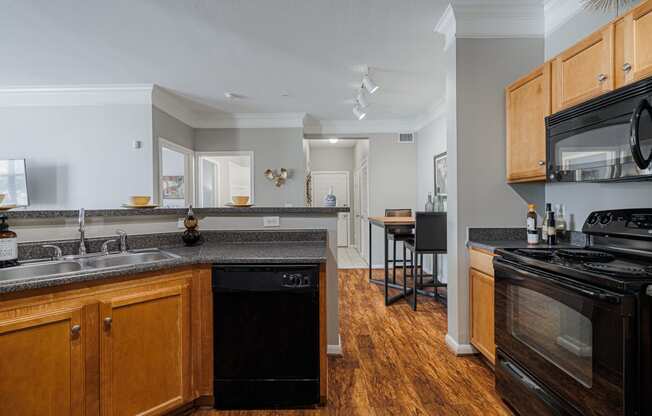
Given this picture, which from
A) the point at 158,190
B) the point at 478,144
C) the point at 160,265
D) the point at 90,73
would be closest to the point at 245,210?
the point at 160,265

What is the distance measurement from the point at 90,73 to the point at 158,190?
1.48 meters

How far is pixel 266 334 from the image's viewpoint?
177cm

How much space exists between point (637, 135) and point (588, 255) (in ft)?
1.90

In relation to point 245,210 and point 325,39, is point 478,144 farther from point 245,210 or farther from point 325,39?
point 245,210

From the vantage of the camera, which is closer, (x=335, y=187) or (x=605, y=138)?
(x=605, y=138)

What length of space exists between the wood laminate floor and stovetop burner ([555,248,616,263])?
0.95 meters

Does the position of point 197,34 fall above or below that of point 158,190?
above

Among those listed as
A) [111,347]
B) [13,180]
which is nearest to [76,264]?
[111,347]

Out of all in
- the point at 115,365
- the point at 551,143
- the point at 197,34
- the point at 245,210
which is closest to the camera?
the point at 115,365

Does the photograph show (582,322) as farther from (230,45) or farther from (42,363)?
(230,45)

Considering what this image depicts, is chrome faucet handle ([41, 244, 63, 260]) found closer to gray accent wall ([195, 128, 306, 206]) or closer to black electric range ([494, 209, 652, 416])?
black electric range ([494, 209, 652, 416])

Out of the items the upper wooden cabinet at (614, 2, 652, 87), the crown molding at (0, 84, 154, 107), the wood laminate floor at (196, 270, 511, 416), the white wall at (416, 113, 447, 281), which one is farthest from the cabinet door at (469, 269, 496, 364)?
the crown molding at (0, 84, 154, 107)

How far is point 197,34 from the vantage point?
2.79m

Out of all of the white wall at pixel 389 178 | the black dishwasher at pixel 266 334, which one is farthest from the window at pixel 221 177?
the black dishwasher at pixel 266 334
